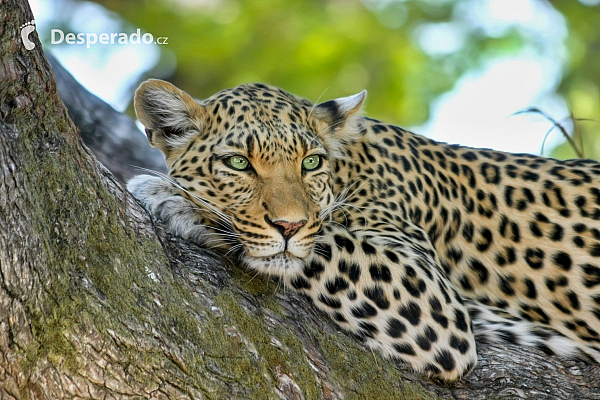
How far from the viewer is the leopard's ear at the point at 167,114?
5477 millimetres

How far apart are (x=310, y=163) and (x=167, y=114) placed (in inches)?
43.0

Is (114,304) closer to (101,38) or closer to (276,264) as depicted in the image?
(276,264)

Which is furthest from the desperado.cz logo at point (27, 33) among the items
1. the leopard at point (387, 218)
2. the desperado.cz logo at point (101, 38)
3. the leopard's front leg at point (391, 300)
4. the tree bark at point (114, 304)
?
the desperado.cz logo at point (101, 38)

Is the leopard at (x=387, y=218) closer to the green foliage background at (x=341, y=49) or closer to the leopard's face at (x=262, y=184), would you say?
the leopard's face at (x=262, y=184)

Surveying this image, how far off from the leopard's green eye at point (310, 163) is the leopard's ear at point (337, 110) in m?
0.46

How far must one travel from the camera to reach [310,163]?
554 centimetres

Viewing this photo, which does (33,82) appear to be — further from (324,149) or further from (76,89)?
(76,89)

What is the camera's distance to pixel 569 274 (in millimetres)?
6258

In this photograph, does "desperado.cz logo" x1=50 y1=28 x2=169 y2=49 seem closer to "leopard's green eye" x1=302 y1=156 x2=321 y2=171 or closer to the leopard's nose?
"leopard's green eye" x1=302 y1=156 x2=321 y2=171

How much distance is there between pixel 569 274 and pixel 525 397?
1499 mm

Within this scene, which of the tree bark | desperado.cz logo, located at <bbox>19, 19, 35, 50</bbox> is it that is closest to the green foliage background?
the tree bark

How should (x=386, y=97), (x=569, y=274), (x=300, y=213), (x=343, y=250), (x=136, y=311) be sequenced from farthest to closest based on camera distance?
1. (x=386, y=97)
2. (x=569, y=274)
3. (x=343, y=250)
4. (x=300, y=213)
5. (x=136, y=311)

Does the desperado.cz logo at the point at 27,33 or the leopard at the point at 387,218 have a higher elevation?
the desperado.cz logo at the point at 27,33

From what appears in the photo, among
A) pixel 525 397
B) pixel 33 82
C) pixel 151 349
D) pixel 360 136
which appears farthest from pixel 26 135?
pixel 525 397
